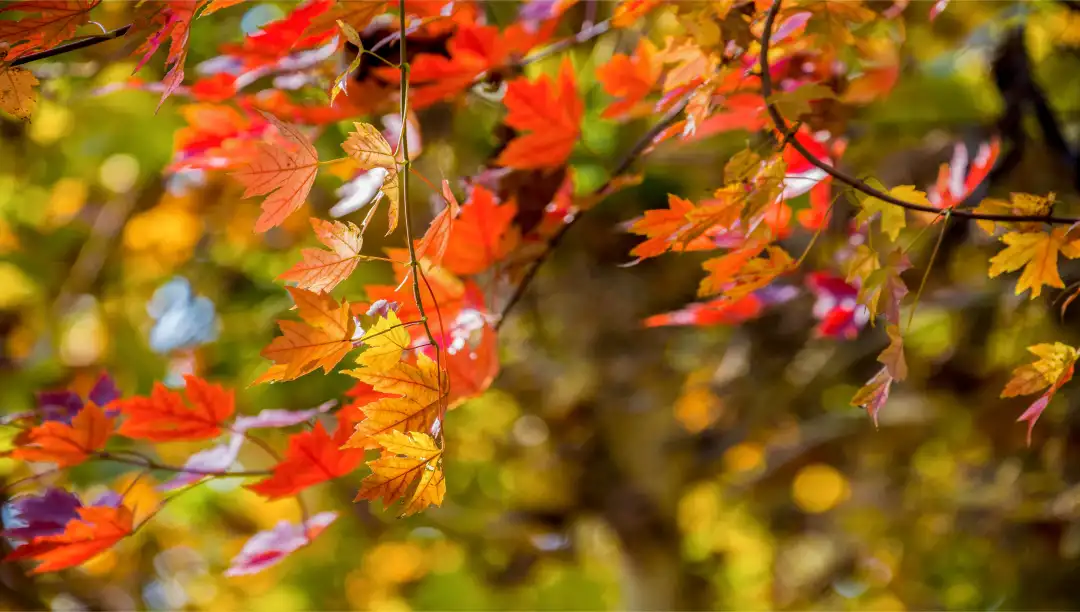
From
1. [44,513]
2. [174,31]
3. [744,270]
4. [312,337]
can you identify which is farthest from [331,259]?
[44,513]

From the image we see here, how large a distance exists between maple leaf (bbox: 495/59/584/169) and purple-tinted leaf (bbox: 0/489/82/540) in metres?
0.49

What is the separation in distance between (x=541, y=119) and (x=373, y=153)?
0.31m

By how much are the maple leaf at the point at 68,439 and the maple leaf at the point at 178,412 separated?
0.8 inches

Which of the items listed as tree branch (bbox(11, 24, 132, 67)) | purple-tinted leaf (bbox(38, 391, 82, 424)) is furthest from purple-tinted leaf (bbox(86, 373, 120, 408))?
tree branch (bbox(11, 24, 132, 67))

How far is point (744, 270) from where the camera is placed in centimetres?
58

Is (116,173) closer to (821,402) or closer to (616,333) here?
(616,333)

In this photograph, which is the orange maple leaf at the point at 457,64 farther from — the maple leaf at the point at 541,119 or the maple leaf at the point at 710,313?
the maple leaf at the point at 710,313

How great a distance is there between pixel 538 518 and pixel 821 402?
1.02 metres

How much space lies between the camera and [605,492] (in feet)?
6.84

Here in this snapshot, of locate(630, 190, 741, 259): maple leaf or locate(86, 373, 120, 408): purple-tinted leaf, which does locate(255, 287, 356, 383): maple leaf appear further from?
locate(86, 373, 120, 408): purple-tinted leaf

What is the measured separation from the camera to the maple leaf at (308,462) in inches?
24.4

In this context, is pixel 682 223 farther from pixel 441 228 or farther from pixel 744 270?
pixel 441 228

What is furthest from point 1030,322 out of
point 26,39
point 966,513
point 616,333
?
point 26,39

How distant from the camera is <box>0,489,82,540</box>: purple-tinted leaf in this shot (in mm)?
676
